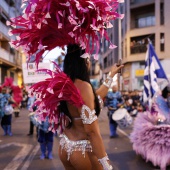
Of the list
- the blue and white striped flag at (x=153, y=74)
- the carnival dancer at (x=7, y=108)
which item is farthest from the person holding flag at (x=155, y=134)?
the carnival dancer at (x=7, y=108)

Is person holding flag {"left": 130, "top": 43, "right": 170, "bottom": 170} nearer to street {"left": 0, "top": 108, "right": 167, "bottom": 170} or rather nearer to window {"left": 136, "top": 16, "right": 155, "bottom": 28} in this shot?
street {"left": 0, "top": 108, "right": 167, "bottom": 170}

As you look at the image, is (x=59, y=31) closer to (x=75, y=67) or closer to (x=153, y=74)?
(x=75, y=67)

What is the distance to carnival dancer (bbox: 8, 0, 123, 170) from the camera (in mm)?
2293

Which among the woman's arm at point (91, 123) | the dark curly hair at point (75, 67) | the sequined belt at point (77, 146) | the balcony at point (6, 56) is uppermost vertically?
the balcony at point (6, 56)

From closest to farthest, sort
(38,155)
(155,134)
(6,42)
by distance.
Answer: (155,134), (38,155), (6,42)

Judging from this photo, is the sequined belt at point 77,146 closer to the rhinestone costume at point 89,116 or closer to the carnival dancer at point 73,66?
the carnival dancer at point 73,66

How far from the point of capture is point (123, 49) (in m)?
34.1

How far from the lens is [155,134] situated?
222 inches

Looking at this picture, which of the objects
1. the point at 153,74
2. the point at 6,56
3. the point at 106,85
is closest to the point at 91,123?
the point at 106,85

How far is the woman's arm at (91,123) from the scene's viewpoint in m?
2.23

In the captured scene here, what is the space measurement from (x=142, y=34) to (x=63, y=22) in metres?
28.8

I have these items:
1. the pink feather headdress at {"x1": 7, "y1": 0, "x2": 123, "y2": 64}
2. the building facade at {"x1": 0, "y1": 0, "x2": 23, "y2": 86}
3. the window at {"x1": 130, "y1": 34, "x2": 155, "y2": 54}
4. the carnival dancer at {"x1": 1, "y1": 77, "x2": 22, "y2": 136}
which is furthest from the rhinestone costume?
the window at {"x1": 130, "y1": 34, "x2": 155, "y2": 54}

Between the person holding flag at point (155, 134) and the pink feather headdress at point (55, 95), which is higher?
the pink feather headdress at point (55, 95)

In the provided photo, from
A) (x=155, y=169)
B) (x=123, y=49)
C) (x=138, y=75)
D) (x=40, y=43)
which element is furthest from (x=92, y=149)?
(x=123, y=49)
